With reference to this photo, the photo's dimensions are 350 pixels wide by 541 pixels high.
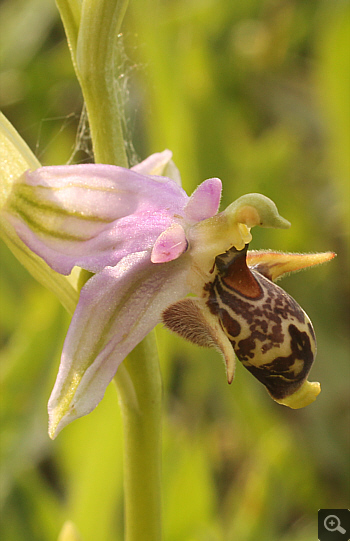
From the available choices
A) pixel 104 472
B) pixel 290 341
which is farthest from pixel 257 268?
pixel 104 472

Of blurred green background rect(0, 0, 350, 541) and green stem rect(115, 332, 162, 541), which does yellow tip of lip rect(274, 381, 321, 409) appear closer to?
green stem rect(115, 332, 162, 541)

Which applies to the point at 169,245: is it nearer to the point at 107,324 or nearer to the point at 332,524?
the point at 107,324

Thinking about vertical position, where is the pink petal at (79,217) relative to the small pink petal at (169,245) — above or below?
above

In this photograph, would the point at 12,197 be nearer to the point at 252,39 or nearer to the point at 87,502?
the point at 87,502

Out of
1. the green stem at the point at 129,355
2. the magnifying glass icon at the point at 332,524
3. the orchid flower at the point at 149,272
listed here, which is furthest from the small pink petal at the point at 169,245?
the magnifying glass icon at the point at 332,524

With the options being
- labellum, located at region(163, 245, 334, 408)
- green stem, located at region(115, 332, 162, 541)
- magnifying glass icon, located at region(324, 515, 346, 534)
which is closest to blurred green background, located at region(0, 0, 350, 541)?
magnifying glass icon, located at region(324, 515, 346, 534)

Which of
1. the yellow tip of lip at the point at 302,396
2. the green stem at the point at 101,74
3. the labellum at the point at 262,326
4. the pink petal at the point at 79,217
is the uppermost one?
the green stem at the point at 101,74

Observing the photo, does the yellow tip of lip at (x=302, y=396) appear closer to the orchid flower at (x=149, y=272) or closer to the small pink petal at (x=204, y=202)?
the orchid flower at (x=149, y=272)
